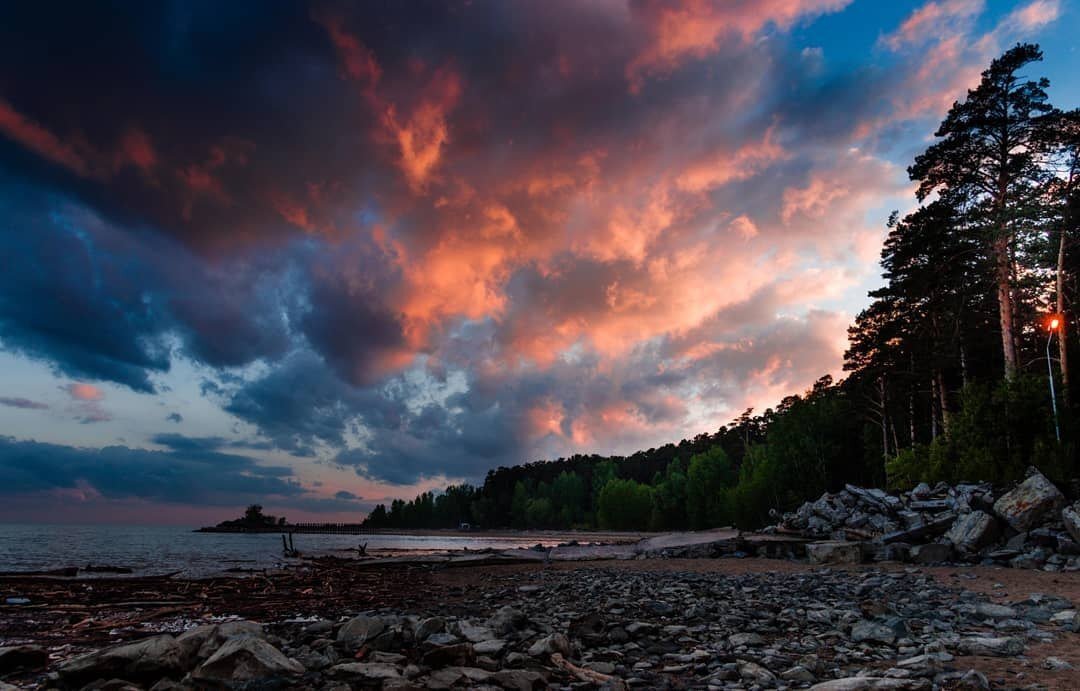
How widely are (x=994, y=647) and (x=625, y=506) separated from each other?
424ft

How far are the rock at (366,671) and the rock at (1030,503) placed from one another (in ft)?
80.2

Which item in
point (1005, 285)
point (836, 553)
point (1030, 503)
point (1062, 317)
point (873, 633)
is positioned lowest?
point (836, 553)

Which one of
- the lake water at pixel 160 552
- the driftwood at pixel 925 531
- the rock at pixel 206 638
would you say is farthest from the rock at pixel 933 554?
the lake water at pixel 160 552

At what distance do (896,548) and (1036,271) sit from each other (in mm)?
18922

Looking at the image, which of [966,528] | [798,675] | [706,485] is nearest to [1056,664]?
[798,675]

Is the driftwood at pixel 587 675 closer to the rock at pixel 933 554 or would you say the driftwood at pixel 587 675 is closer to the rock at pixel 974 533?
the rock at pixel 933 554

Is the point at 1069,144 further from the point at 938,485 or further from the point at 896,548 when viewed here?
the point at 896,548

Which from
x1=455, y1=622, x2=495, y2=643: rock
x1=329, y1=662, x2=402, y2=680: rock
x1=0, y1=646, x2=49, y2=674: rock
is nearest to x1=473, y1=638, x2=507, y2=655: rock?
x1=455, y1=622, x2=495, y2=643: rock

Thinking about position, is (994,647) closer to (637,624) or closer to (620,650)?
(637,624)

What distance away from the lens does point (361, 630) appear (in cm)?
855

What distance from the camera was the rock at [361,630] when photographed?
8359mm

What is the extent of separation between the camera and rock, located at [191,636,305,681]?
6.49 metres

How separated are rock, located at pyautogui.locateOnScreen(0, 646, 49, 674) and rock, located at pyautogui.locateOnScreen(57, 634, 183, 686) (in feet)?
9.59

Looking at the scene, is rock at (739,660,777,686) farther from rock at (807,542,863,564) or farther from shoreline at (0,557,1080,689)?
rock at (807,542,863,564)
